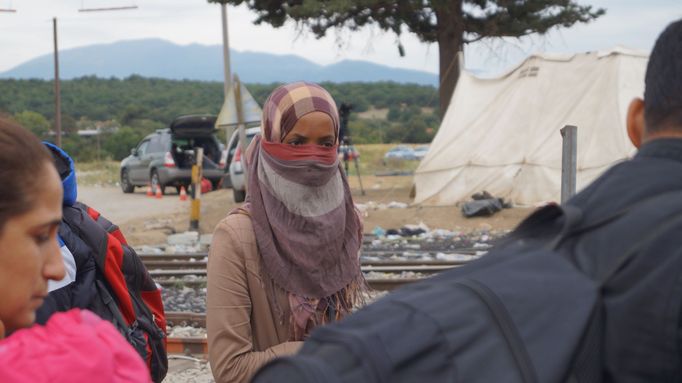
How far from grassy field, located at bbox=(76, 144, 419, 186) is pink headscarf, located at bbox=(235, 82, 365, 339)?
32.0 meters

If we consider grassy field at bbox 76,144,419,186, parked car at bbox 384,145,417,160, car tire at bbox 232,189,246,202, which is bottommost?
grassy field at bbox 76,144,419,186

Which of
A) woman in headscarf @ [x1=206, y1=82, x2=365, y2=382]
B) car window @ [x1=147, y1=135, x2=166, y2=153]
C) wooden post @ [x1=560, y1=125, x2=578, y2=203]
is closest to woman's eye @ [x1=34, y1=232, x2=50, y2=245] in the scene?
woman in headscarf @ [x1=206, y1=82, x2=365, y2=382]

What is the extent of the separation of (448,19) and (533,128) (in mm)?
6350

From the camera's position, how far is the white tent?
57.1ft

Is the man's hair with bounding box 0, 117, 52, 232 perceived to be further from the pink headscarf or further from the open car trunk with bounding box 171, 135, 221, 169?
the open car trunk with bounding box 171, 135, 221, 169

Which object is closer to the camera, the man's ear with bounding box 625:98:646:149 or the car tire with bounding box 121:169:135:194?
the man's ear with bounding box 625:98:646:149

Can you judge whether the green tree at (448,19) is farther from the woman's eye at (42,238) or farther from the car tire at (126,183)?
the woman's eye at (42,238)

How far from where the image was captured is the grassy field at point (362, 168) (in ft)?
123

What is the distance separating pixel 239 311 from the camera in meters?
2.81

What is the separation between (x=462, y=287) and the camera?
1.39 metres

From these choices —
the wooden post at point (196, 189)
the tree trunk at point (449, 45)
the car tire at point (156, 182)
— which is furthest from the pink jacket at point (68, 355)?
the car tire at point (156, 182)

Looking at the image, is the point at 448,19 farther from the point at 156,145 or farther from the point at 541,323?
the point at 541,323

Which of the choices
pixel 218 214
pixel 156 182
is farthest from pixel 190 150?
pixel 218 214

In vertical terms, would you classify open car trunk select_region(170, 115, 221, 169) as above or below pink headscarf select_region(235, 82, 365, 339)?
below
